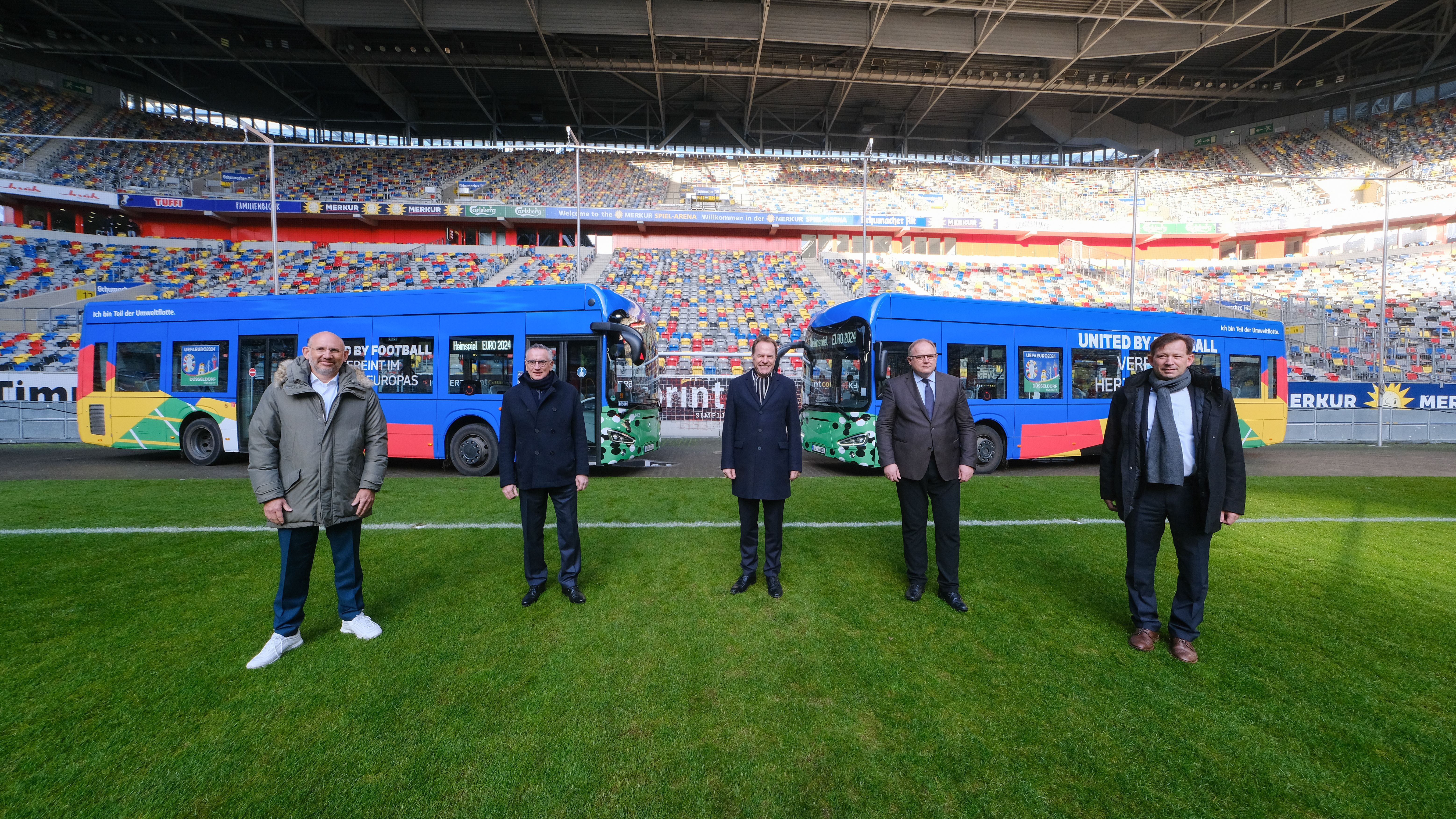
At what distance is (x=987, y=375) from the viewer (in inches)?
388

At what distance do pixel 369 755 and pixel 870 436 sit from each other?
25.8 ft

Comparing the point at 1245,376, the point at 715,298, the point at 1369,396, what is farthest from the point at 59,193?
the point at 1369,396

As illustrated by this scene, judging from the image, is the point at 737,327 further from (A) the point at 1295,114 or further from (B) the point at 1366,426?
(A) the point at 1295,114

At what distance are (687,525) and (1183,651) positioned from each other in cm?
428

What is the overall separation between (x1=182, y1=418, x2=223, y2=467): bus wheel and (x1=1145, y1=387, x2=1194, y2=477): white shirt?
13513 mm

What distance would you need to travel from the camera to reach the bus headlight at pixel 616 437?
8.80 meters

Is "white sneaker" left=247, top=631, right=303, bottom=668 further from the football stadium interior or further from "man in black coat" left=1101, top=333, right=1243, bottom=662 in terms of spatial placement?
the football stadium interior

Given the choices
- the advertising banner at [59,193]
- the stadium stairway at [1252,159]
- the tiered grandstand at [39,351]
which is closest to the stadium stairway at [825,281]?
the tiered grandstand at [39,351]

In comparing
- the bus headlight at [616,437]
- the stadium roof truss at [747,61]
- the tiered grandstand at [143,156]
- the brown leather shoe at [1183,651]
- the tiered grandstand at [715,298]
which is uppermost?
the stadium roof truss at [747,61]

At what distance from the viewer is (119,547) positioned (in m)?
5.16

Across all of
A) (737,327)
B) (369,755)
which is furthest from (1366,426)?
(369,755)

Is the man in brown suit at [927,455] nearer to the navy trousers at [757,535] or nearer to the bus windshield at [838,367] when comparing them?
the navy trousers at [757,535]

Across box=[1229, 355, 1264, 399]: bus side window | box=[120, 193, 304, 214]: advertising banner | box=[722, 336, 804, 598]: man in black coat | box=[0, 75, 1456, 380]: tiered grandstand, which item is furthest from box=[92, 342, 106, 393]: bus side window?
box=[120, 193, 304, 214]: advertising banner

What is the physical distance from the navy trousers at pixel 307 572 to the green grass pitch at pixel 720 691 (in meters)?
0.20
